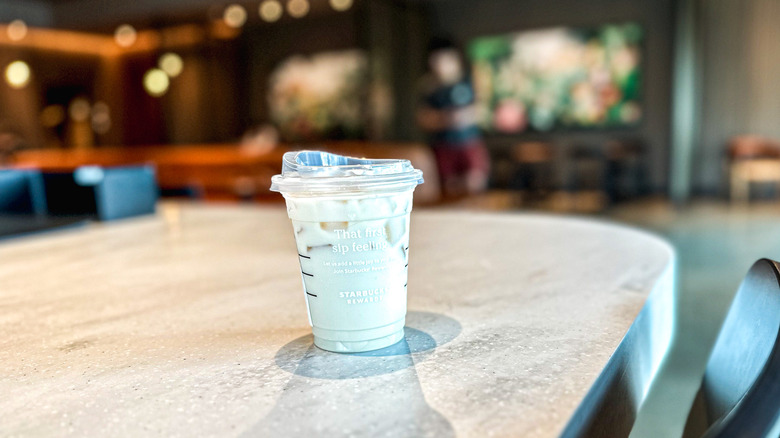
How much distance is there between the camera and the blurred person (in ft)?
21.6

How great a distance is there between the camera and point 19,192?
1.79m

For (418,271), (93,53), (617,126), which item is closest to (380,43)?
(617,126)

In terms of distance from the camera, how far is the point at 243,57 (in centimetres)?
882

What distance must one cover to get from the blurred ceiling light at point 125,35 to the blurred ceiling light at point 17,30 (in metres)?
1.14

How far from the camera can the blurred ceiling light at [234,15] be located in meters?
7.43

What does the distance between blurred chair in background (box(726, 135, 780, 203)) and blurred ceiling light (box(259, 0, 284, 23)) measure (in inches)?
232

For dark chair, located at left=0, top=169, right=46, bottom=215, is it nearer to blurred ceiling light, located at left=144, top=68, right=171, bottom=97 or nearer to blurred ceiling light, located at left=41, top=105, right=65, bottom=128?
A: blurred ceiling light, located at left=144, top=68, right=171, bottom=97

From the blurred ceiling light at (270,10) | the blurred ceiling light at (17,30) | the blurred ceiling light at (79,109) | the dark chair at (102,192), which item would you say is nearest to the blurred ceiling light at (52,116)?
the blurred ceiling light at (79,109)

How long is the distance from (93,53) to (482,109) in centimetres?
605

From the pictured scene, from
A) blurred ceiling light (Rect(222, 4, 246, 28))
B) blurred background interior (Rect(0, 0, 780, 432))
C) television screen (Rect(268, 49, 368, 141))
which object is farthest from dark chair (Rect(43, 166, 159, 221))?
television screen (Rect(268, 49, 368, 141))

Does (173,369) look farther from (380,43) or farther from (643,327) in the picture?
(380,43)

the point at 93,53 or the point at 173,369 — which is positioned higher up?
the point at 93,53

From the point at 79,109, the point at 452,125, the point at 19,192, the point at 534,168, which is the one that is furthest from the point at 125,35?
the point at 19,192

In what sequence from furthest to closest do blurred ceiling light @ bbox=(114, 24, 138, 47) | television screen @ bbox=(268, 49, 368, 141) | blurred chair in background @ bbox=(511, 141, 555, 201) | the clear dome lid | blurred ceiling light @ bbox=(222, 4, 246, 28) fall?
1. television screen @ bbox=(268, 49, 368, 141)
2. blurred ceiling light @ bbox=(114, 24, 138, 47)
3. blurred chair in background @ bbox=(511, 141, 555, 201)
4. blurred ceiling light @ bbox=(222, 4, 246, 28)
5. the clear dome lid
